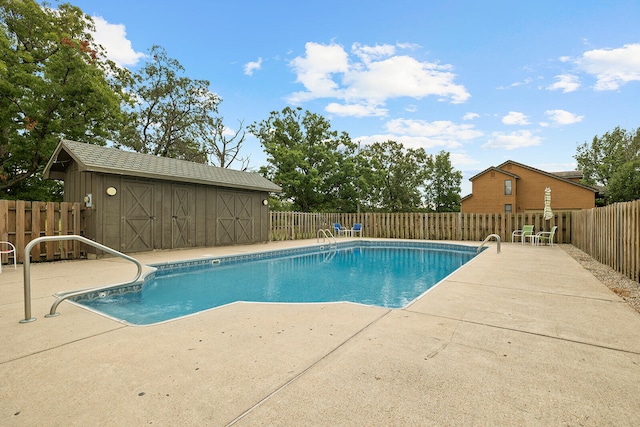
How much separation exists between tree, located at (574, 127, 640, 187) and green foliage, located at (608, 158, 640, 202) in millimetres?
8515

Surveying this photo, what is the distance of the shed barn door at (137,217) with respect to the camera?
9039 millimetres

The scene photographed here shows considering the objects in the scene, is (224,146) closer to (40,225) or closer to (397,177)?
(397,177)

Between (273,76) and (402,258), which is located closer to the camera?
(402,258)

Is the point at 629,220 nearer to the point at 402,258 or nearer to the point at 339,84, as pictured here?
the point at 402,258

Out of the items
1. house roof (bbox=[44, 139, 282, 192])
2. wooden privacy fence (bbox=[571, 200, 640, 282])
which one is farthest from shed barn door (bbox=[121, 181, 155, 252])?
wooden privacy fence (bbox=[571, 200, 640, 282])

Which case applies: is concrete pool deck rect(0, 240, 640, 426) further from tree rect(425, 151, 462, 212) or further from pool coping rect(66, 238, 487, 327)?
tree rect(425, 151, 462, 212)

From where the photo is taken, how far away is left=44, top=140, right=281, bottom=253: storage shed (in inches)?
336

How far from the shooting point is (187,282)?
6.34 meters

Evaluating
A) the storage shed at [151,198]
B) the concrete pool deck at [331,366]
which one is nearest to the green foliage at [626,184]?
the storage shed at [151,198]

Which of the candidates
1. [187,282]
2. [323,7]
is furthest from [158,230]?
[323,7]

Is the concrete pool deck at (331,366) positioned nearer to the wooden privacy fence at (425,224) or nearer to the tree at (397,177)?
the wooden privacy fence at (425,224)

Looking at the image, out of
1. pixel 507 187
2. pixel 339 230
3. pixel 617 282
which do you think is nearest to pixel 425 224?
pixel 339 230

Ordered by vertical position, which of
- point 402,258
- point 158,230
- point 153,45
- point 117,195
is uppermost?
point 153,45

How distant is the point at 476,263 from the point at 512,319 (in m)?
4.27
